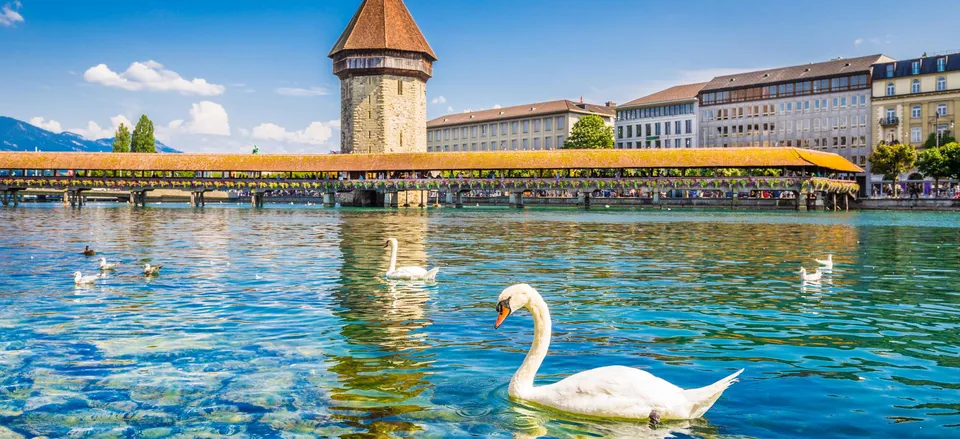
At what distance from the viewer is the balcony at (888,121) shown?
255ft

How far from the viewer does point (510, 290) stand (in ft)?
19.2

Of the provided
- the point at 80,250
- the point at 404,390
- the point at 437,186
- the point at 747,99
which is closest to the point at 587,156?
the point at 437,186

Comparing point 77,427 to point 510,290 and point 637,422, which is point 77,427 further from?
point 637,422

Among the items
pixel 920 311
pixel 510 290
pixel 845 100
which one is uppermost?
pixel 845 100

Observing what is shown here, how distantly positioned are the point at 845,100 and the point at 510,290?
8584cm

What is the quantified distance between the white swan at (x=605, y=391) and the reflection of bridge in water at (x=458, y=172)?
59.3m

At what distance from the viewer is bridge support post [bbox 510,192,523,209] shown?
71.0 m

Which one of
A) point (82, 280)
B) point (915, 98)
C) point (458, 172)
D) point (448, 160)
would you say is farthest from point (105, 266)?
point (915, 98)

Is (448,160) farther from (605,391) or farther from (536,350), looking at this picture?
(605,391)

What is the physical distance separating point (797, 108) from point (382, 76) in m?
43.6

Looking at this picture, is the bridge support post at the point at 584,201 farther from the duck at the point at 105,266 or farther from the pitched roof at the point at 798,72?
the duck at the point at 105,266

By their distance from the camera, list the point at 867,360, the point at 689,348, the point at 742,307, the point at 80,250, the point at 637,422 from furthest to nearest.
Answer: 1. the point at 80,250
2. the point at 742,307
3. the point at 689,348
4. the point at 867,360
5. the point at 637,422

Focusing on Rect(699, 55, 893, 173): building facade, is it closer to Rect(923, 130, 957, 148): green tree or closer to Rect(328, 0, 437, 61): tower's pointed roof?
Rect(923, 130, 957, 148): green tree

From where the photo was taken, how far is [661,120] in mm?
99812
